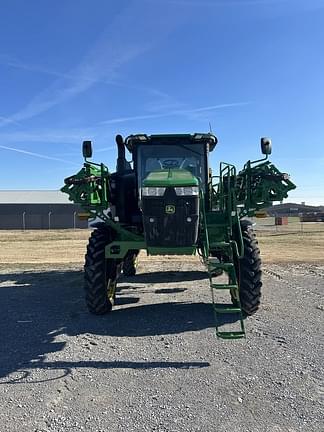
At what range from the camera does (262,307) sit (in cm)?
827

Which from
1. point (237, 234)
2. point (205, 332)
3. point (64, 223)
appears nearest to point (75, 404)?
point (205, 332)

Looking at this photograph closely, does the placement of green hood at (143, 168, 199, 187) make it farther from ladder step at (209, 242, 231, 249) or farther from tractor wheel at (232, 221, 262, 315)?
tractor wheel at (232, 221, 262, 315)

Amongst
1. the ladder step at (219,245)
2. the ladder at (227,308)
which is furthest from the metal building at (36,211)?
the ladder at (227,308)

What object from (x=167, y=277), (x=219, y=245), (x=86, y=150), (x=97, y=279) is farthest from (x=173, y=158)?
(x=167, y=277)

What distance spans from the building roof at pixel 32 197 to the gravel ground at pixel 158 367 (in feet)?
188

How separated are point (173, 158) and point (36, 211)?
56.6m

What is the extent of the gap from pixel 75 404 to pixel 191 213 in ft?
11.0

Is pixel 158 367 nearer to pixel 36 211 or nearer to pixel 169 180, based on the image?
pixel 169 180

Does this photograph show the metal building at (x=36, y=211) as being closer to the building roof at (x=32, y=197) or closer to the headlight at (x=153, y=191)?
the building roof at (x=32, y=197)

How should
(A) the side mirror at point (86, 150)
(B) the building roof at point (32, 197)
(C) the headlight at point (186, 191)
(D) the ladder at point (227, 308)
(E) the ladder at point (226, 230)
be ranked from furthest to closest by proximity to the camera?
(B) the building roof at point (32, 197), (A) the side mirror at point (86, 150), (E) the ladder at point (226, 230), (C) the headlight at point (186, 191), (D) the ladder at point (227, 308)

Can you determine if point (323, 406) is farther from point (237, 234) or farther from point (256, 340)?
point (237, 234)

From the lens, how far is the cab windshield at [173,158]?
848 centimetres

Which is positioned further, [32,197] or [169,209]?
[32,197]

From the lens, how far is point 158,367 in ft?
17.1
